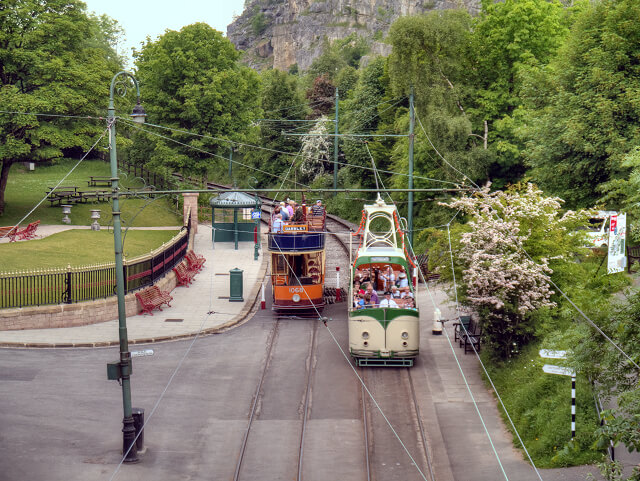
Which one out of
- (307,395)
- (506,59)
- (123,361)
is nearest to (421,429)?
(307,395)

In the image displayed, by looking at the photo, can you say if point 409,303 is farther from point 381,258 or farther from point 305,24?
point 305,24

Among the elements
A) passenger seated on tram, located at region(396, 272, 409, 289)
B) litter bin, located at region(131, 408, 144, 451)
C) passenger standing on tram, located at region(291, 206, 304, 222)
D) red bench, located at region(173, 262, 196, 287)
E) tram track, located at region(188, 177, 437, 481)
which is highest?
passenger standing on tram, located at region(291, 206, 304, 222)

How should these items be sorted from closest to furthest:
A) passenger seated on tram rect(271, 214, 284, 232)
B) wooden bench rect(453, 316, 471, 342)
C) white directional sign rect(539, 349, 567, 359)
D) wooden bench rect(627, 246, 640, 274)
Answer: white directional sign rect(539, 349, 567, 359) < wooden bench rect(453, 316, 471, 342) < passenger seated on tram rect(271, 214, 284, 232) < wooden bench rect(627, 246, 640, 274)

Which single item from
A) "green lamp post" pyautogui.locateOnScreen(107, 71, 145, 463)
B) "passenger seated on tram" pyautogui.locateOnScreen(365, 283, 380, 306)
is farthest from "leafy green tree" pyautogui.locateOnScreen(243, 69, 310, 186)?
"green lamp post" pyautogui.locateOnScreen(107, 71, 145, 463)

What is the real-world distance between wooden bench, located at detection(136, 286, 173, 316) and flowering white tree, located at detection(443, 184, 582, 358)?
12389 mm

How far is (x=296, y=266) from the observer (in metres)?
27.6

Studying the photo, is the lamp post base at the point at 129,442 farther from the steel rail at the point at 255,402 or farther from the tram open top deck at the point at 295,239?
the tram open top deck at the point at 295,239

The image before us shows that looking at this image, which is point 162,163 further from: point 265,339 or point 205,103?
point 265,339

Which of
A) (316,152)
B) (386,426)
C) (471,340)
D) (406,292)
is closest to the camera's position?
(386,426)

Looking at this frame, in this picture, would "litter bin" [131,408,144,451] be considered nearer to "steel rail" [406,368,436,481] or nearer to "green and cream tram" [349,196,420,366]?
"steel rail" [406,368,436,481]

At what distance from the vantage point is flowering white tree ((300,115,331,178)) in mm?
64062

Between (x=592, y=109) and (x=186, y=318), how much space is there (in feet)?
60.9

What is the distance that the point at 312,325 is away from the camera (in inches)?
1069

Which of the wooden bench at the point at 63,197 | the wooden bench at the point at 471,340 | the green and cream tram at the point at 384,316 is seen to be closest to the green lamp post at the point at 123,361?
the green and cream tram at the point at 384,316
